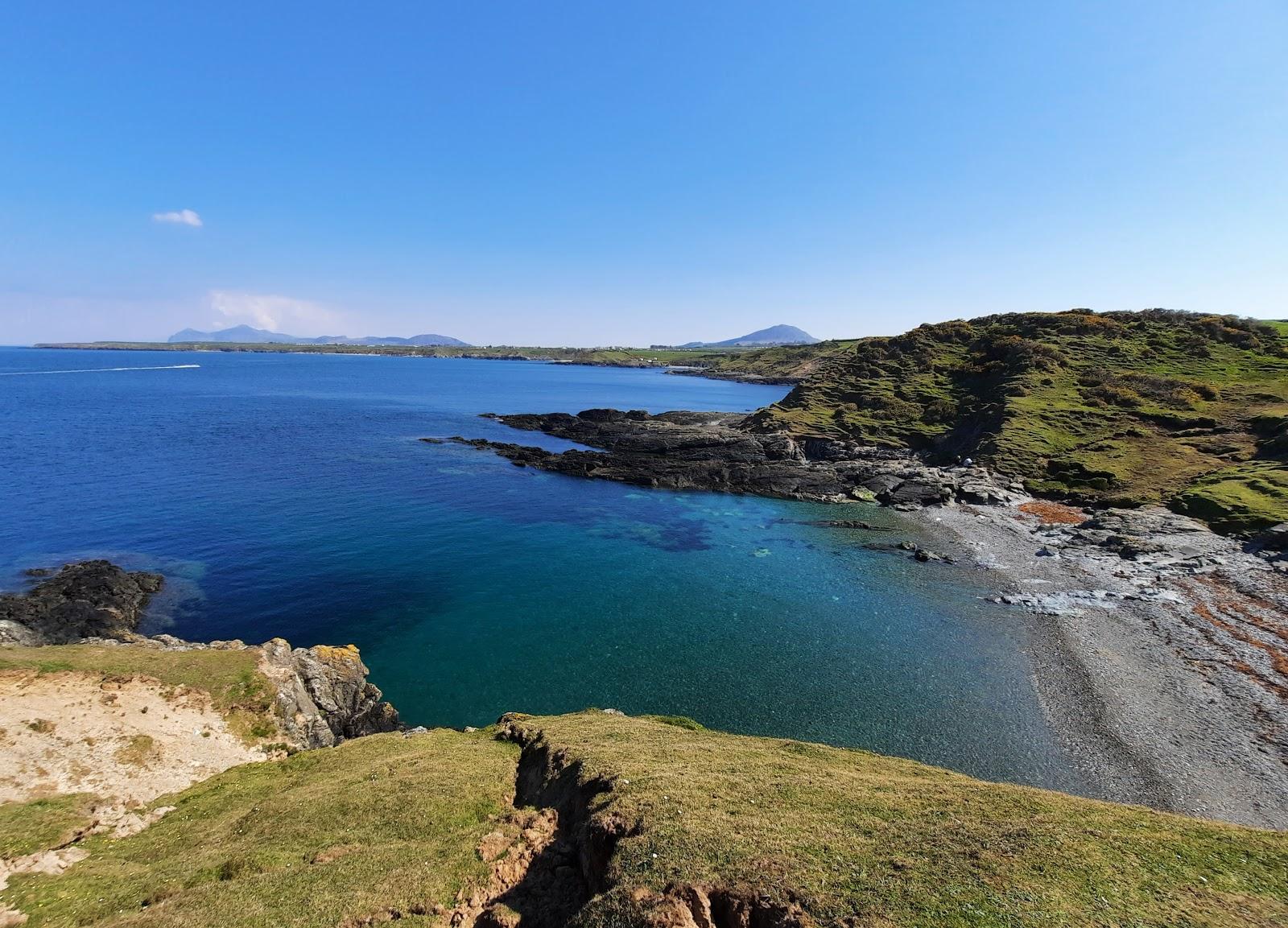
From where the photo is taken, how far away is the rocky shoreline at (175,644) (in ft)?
92.3

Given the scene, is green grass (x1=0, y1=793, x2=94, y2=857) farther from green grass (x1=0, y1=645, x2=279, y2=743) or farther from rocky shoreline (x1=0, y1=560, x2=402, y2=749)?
rocky shoreline (x1=0, y1=560, x2=402, y2=749)

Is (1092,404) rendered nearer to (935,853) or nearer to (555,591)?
(555,591)

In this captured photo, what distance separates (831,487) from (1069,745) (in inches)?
2117

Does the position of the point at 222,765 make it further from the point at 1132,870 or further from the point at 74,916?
the point at 1132,870

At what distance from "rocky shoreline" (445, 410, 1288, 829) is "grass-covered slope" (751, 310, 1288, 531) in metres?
7.39

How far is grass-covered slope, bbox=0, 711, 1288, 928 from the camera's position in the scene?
1142 centimetres

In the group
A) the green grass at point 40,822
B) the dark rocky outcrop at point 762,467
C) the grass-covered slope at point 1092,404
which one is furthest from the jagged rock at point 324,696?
the grass-covered slope at point 1092,404

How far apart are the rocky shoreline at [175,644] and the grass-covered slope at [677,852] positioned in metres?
6.78

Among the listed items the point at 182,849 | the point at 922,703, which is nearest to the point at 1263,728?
the point at 922,703

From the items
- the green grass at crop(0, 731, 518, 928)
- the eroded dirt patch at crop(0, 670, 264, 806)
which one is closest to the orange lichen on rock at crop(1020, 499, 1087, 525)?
the green grass at crop(0, 731, 518, 928)

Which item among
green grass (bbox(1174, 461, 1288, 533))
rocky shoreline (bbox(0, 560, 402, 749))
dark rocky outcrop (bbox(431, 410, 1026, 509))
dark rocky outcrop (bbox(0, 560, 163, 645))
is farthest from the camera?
dark rocky outcrop (bbox(431, 410, 1026, 509))

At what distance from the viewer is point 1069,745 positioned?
29.6m

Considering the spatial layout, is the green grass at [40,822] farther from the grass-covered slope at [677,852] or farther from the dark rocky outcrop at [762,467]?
the dark rocky outcrop at [762,467]

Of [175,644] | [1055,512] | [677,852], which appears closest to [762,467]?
[1055,512]
